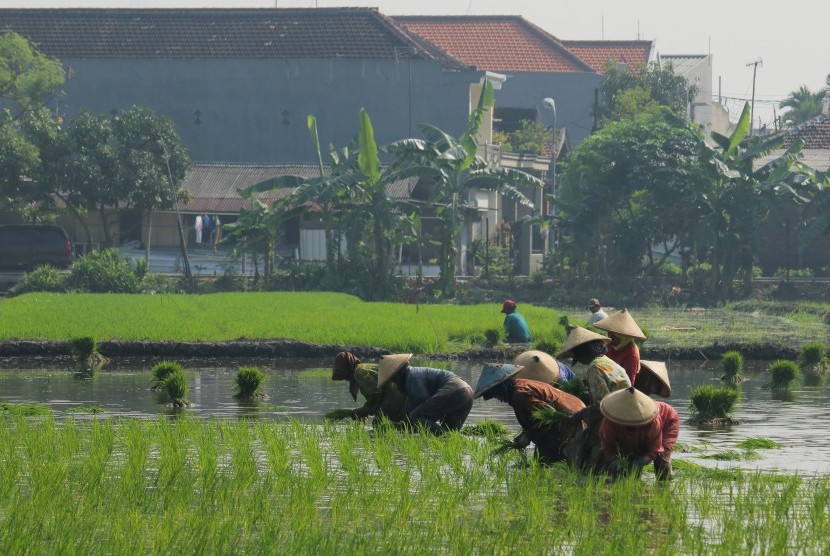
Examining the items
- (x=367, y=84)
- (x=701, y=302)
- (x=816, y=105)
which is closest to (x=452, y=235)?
(x=701, y=302)

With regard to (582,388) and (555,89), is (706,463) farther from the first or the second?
(555,89)

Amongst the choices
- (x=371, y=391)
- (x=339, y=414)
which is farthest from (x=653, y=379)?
(x=339, y=414)

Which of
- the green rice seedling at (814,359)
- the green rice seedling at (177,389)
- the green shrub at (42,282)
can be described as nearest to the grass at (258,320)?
the green shrub at (42,282)

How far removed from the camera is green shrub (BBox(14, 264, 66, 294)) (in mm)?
36000

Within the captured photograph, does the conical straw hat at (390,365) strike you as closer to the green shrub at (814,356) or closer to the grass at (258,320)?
the grass at (258,320)

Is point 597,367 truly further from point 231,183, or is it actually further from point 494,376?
point 231,183

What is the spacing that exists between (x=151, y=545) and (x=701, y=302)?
3020 centimetres

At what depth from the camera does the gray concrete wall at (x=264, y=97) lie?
159 feet

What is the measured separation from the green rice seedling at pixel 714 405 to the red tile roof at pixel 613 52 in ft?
159

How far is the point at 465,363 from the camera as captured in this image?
2308 cm

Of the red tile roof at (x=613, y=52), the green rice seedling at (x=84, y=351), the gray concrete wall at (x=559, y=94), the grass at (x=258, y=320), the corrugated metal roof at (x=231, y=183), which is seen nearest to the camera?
the green rice seedling at (x=84, y=351)

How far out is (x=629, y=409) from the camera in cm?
980

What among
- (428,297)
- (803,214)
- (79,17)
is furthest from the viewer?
(79,17)

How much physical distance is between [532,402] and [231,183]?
35076mm
